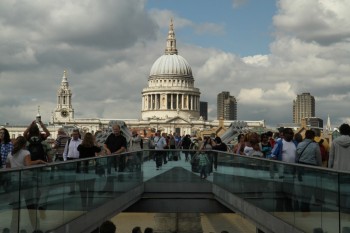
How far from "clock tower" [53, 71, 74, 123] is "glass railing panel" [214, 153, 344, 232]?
17215 cm

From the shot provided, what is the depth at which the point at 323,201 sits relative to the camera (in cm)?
934

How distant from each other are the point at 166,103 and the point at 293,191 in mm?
166594

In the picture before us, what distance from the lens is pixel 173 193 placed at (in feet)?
68.7

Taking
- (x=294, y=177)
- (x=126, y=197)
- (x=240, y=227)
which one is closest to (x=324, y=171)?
(x=294, y=177)

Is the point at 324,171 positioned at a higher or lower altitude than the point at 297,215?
higher

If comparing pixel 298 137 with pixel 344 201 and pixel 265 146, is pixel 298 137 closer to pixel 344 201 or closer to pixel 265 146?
pixel 265 146

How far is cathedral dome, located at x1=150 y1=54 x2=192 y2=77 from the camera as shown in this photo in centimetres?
17750

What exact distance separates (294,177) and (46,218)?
3.57 metres

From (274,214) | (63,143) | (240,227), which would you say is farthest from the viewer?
(240,227)

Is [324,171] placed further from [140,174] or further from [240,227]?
[240,227]

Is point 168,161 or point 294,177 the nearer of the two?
point 294,177

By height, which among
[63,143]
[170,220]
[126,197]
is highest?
[63,143]

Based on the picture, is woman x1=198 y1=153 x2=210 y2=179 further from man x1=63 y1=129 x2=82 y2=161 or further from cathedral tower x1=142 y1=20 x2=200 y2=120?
cathedral tower x1=142 y1=20 x2=200 y2=120

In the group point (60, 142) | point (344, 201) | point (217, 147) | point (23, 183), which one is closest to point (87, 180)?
point (23, 183)
